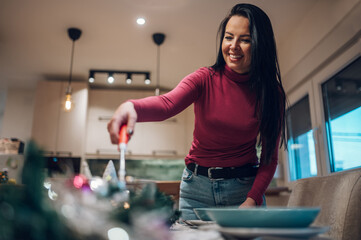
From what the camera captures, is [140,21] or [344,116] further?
[140,21]

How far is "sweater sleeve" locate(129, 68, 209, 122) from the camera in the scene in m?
0.62

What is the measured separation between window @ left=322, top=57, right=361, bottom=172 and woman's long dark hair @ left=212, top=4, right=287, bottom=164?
1603 mm

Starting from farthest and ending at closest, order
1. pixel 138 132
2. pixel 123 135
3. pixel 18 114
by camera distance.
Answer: pixel 18 114 → pixel 138 132 → pixel 123 135

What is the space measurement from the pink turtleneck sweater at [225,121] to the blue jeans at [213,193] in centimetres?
5

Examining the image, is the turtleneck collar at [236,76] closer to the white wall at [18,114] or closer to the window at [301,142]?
the window at [301,142]

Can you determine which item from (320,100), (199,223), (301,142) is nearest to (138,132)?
(301,142)

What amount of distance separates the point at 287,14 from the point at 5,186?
10.3ft

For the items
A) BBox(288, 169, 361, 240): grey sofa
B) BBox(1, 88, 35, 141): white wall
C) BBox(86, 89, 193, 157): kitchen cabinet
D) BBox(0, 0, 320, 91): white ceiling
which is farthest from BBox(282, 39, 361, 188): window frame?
BBox(1, 88, 35, 141): white wall

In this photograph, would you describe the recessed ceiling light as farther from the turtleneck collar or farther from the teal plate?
the teal plate

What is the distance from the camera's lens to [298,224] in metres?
0.41

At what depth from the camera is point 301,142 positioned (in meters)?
3.41

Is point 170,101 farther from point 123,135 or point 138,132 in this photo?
point 138,132

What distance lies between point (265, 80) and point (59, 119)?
3978 millimetres

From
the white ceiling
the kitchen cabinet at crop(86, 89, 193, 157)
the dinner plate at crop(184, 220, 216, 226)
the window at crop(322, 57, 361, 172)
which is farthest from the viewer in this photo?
the kitchen cabinet at crop(86, 89, 193, 157)
